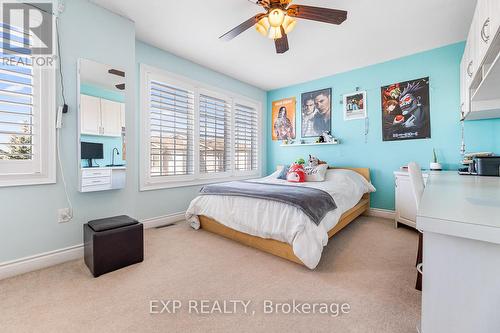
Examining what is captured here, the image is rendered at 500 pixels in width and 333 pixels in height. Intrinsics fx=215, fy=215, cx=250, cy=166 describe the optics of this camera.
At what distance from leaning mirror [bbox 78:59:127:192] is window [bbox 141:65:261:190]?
556mm

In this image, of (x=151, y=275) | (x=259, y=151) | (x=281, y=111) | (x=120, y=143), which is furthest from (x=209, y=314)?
(x=281, y=111)

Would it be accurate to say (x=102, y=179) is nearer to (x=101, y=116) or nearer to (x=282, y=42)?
(x=101, y=116)

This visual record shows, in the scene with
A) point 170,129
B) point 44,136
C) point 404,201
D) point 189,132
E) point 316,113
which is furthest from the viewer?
point 316,113

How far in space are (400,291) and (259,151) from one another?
3793mm

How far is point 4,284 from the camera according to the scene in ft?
5.68

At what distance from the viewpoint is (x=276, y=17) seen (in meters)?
1.96

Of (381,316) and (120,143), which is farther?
(120,143)

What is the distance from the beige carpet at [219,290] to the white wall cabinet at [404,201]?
1.85ft

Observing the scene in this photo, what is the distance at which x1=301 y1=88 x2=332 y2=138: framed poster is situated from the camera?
4234mm

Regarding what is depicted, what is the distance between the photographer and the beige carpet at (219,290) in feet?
4.35

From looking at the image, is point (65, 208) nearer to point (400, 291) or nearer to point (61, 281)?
point (61, 281)

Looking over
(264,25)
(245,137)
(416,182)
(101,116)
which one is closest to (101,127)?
(101,116)

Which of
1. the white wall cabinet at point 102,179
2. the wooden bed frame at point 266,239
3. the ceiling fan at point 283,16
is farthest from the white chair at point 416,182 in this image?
the white wall cabinet at point 102,179
